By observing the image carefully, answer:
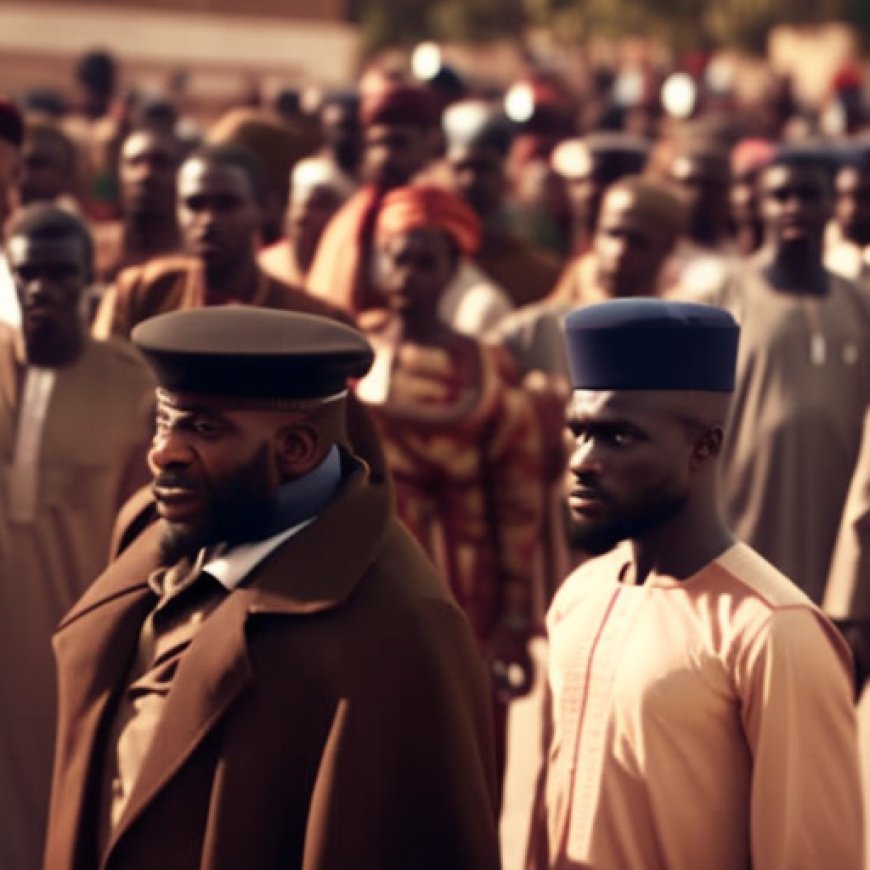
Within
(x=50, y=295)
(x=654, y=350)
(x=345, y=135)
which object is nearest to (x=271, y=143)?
(x=345, y=135)

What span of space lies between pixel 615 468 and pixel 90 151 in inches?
406

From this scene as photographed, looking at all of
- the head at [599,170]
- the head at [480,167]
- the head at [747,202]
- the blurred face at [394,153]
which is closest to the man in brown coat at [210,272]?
the blurred face at [394,153]

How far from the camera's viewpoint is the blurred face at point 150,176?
1030 centimetres

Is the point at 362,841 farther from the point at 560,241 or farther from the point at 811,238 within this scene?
the point at 560,241

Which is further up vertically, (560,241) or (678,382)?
(678,382)

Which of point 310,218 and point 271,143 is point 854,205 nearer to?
point 310,218

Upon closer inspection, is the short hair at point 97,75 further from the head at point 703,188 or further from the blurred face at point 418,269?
the blurred face at point 418,269

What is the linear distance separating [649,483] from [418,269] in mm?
3428

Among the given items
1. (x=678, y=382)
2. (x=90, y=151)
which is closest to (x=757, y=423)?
(x=678, y=382)

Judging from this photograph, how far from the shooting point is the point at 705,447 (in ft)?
16.1

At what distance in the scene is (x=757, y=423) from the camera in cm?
832

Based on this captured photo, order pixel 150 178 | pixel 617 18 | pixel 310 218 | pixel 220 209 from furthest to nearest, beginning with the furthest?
pixel 617 18 → pixel 310 218 → pixel 150 178 → pixel 220 209

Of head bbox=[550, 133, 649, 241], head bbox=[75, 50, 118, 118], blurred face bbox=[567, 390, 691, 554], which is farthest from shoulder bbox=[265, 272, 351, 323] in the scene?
head bbox=[75, 50, 118, 118]

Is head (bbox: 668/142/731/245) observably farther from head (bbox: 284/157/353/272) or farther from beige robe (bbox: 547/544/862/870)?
beige robe (bbox: 547/544/862/870)
